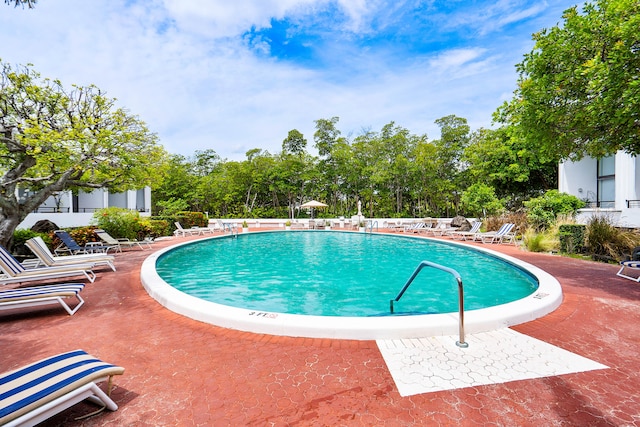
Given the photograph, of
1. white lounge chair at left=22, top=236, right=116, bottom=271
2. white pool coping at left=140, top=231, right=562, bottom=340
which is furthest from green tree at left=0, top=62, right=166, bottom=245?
white pool coping at left=140, top=231, right=562, bottom=340

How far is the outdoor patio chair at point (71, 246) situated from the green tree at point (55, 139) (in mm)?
1241

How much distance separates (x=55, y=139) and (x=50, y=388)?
892 centimetres

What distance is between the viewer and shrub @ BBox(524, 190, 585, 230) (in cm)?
1323

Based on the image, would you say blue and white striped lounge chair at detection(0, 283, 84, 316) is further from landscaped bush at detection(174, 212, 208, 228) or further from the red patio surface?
landscaped bush at detection(174, 212, 208, 228)

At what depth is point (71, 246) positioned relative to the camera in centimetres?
996

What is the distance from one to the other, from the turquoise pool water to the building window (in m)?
11.5

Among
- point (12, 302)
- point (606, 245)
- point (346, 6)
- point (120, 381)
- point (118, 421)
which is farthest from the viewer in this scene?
point (346, 6)

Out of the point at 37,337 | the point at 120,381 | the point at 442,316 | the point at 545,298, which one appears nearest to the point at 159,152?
the point at 37,337

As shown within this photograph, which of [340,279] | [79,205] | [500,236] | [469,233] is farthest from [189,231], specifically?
[500,236]

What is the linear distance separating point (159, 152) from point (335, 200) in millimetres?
25068

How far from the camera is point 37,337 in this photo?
3.81 meters

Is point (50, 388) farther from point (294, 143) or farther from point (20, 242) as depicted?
point (294, 143)

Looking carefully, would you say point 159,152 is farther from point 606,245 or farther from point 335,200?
point 335,200

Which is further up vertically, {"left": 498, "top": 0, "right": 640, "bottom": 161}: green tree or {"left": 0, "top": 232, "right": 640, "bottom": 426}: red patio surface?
{"left": 498, "top": 0, "right": 640, "bottom": 161}: green tree
